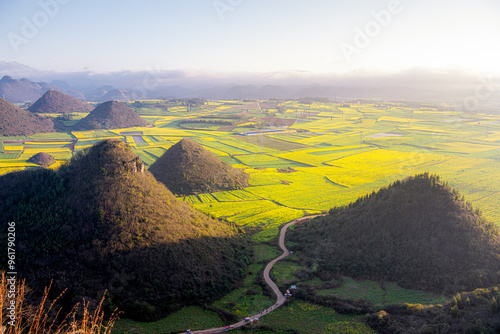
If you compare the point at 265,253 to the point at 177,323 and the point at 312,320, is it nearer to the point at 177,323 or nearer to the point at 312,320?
the point at 312,320

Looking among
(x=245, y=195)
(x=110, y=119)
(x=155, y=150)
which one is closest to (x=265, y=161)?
(x=245, y=195)

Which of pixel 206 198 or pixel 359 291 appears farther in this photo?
pixel 206 198

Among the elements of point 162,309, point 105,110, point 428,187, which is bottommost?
point 162,309

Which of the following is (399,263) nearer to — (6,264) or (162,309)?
(162,309)

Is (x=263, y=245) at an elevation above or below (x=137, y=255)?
below

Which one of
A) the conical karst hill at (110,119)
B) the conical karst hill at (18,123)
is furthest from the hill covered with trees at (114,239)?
the conical karst hill at (110,119)

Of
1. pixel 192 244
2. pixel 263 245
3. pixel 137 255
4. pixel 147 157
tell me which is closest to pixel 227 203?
pixel 263 245
